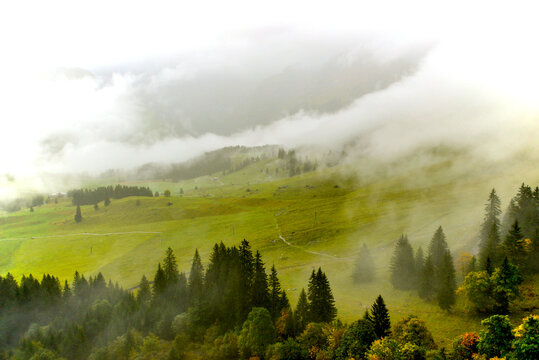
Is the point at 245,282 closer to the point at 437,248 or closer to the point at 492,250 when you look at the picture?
the point at 437,248

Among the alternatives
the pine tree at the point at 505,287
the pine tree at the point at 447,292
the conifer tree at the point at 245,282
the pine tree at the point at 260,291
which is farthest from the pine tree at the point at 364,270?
the pine tree at the point at 505,287

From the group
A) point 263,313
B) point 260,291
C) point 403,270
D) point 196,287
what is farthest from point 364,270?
point 196,287

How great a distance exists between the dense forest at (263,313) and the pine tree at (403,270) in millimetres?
341

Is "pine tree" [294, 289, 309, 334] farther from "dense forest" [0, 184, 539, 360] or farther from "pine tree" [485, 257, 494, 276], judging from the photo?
"pine tree" [485, 257, 494, 276]

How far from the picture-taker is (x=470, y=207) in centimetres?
18888

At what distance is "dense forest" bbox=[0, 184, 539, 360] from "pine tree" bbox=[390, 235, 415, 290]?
0.34m

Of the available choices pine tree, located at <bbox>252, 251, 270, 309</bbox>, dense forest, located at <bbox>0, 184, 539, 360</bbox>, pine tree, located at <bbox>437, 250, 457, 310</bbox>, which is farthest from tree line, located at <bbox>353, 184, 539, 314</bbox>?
pine tree, located at <bbox>252, 251, 270, 309</bbox>

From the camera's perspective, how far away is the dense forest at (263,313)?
228 feet

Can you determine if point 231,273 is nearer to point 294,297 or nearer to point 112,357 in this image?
point 294,297

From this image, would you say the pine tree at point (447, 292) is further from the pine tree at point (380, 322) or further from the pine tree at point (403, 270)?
the pine tree at point (380, 322)

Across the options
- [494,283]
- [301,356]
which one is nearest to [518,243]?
[494,283]

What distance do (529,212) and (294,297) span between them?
8753 cm

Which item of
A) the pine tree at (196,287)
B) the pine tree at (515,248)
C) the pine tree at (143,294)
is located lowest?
the pine tree at (143,294)

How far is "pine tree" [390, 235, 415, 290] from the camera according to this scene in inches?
4516
